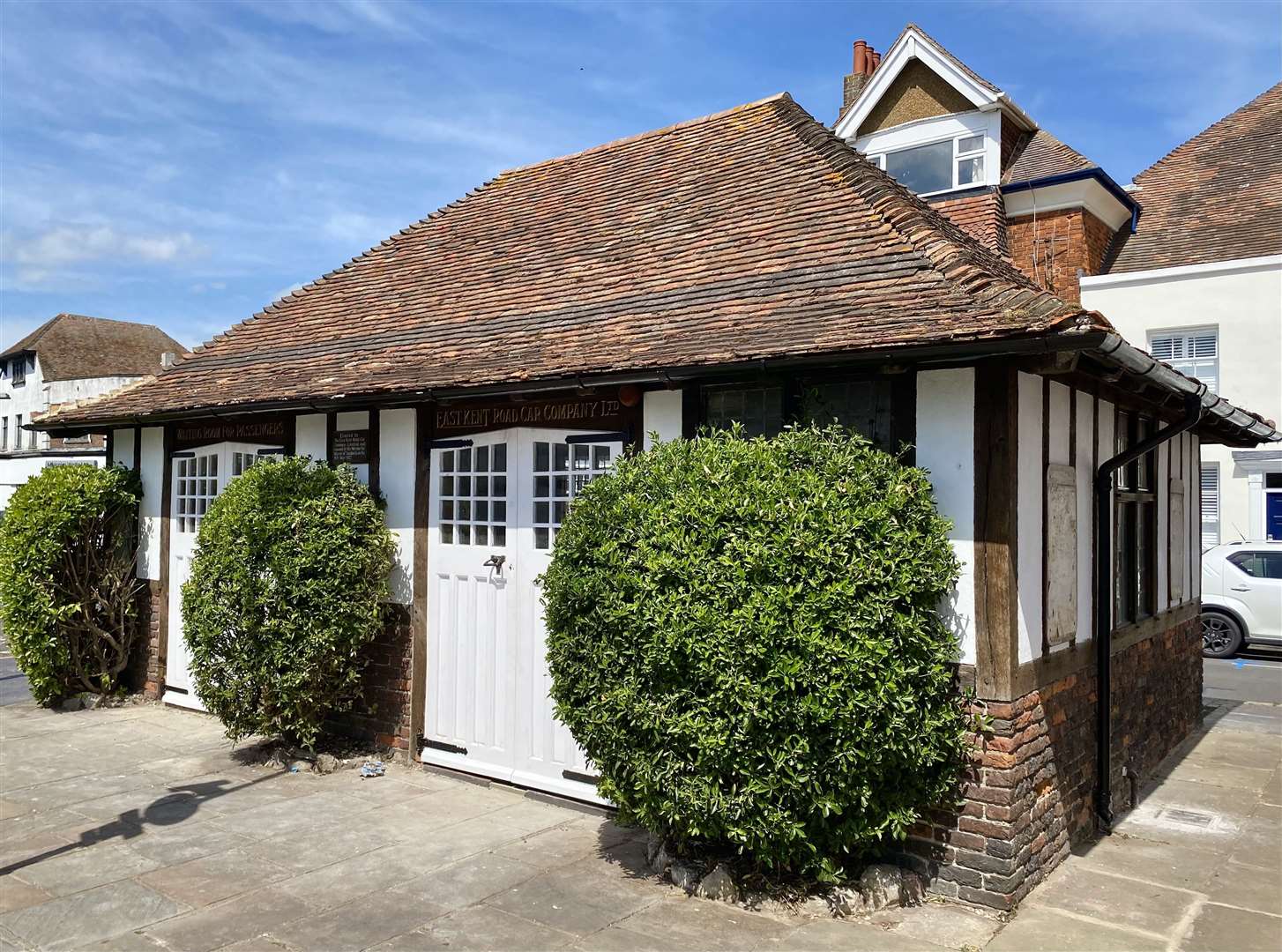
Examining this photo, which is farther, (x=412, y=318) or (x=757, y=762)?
(x=412, y=318)

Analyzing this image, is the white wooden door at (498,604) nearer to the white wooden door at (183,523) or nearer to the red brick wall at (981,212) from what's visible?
the white wooden door at (183,523)

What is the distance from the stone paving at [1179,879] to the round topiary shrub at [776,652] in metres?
0.90

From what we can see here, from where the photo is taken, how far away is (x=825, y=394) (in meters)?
6.09

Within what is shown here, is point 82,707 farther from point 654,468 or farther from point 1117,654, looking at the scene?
point 1117,654

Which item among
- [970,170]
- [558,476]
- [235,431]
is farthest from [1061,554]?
[970,170]

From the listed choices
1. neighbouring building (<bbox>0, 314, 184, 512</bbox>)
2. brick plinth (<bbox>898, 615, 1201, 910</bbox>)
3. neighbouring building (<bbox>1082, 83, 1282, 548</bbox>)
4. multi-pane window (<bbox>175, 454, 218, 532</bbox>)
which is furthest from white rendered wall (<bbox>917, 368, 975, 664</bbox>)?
neighbouring building (<bbox>0, 314, 184, 512</bbox>)

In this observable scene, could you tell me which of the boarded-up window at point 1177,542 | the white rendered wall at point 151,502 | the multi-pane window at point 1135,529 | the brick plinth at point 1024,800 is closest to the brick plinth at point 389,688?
the white rendered wall at point 151,502

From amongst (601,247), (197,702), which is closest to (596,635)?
(601,247)

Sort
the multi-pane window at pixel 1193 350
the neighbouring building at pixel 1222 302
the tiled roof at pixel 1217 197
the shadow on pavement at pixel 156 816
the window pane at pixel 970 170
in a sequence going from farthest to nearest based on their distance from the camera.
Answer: the tiled roof at pixel 1217 197 → the multi-pane window at pixel 1193 350 → the neighbouring building at pixel 1222 302 → the window pane at pixel 970 170 → the shadow on pavement at pixel 156 816

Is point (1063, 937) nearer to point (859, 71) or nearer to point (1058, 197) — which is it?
point (1058, 197)

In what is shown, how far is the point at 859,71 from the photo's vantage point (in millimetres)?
19500

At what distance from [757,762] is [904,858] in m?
1.23

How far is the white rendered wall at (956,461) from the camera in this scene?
5535 millimetres

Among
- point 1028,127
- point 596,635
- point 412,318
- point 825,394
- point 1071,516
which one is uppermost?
point 1028,127
